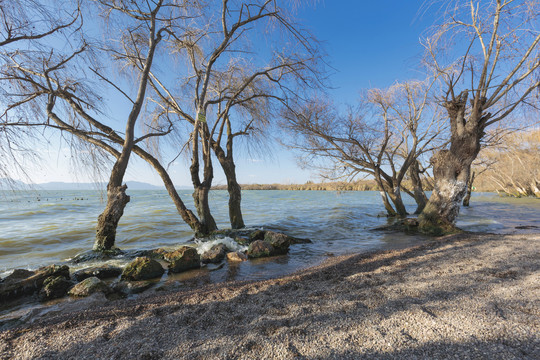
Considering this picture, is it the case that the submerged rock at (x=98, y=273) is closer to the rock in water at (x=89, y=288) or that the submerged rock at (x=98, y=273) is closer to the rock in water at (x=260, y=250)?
the rock in water at (x=89, y=288)

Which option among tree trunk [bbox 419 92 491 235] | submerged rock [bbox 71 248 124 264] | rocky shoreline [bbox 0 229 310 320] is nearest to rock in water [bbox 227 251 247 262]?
rocky shoreline [bbox 0 229 310 320]

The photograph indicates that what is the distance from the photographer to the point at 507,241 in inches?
221

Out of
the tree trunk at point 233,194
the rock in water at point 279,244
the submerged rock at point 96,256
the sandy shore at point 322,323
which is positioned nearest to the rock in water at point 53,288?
the sandy shore at point 322,323

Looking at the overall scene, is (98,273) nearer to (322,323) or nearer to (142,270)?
(142,270)

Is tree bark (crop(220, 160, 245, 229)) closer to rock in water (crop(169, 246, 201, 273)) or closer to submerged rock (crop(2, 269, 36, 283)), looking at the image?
rock in water (crop(169, 246, 201, 273))

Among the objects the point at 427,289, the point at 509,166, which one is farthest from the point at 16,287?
the point at 509,166

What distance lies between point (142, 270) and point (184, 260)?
81cm

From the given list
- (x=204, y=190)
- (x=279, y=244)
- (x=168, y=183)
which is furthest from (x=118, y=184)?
(x=279, y=244)

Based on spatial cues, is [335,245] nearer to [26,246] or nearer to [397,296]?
[397,296]

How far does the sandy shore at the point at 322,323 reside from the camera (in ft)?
5.88

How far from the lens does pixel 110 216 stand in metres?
5.99

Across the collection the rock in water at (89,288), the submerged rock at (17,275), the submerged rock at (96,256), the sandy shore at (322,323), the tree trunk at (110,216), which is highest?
the tree trunk at (110,216)

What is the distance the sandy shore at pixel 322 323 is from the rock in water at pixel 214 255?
1940mm

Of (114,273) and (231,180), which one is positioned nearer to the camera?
(114,273)
